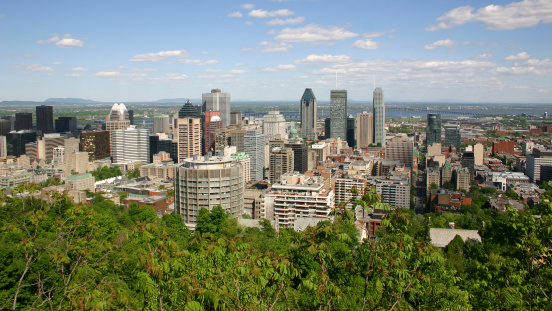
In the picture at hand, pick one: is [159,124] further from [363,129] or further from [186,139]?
[363,129]

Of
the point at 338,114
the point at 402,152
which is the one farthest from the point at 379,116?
the point at 402,152

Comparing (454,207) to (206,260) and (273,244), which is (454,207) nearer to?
(273,244)

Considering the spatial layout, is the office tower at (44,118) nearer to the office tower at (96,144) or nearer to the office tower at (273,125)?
the office tower at (96,144)

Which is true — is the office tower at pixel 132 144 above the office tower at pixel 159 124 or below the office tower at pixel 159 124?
below

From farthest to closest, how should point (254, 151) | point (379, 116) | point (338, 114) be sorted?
1. point (379, 116)
2. point (338, 114)
3. point (254, 151)

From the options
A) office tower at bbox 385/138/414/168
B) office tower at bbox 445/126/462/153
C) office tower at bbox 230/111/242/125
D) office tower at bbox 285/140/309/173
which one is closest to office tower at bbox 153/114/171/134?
office tower at bbox 230/111/242/125

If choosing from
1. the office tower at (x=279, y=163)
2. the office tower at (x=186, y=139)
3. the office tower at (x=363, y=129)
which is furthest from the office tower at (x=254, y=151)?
the office tower at (x=363, y=129)
